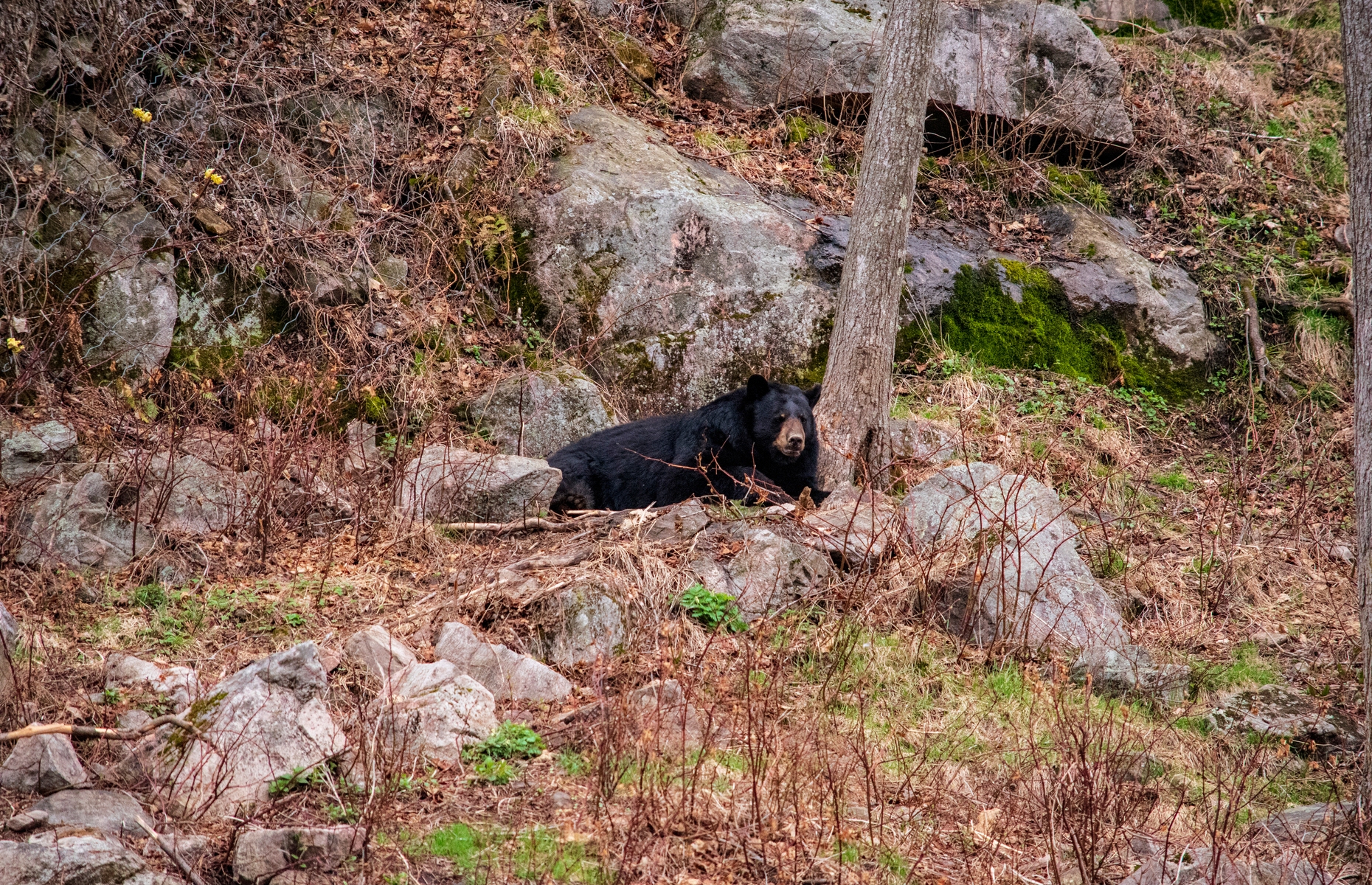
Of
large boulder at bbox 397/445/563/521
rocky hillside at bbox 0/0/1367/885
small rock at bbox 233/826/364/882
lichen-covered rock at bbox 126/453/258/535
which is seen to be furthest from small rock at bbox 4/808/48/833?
large boulder at bbox 397/445/563/521

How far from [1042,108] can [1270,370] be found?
4.00 metres

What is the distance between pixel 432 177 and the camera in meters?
10.2

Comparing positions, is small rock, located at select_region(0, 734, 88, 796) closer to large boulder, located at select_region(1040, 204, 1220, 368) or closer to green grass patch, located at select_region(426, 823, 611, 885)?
green grass patch, located at select_region(426, 823, 611, 885)

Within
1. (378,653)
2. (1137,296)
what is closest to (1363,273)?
(378,653)

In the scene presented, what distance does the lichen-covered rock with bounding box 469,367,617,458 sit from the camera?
8727 mm

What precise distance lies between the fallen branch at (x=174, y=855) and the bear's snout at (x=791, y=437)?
479 centimetres

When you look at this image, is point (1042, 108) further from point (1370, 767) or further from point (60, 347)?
point (60, 347)

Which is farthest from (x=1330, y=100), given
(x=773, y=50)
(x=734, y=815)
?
(x=734, y=815)

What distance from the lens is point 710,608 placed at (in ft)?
19.1

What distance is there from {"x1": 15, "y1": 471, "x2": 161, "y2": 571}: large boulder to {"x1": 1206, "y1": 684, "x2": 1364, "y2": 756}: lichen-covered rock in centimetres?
651

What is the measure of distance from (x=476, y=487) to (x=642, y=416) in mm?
2558

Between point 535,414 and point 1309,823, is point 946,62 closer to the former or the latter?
point 535,414

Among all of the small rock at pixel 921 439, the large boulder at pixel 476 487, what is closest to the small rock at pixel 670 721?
the large boulder at pixel 476 487

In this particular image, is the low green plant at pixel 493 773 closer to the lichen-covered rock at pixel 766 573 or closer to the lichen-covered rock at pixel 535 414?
the lichen-covered rock at pixel 766 573
